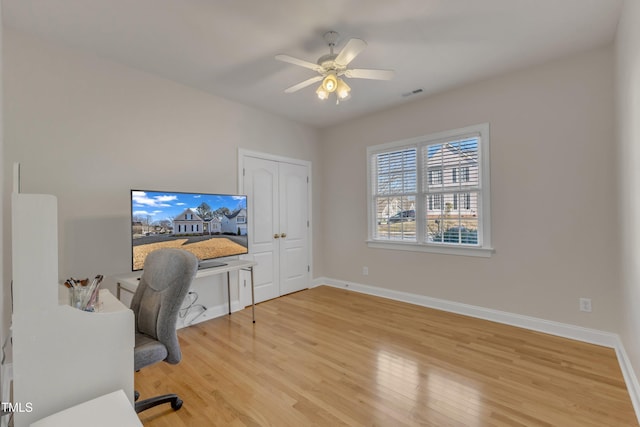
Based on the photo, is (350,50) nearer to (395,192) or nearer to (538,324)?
(395,192)

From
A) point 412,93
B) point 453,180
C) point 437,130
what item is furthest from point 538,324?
point 412,93

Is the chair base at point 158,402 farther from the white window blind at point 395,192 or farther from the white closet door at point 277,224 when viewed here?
the white window blind at point 395,192

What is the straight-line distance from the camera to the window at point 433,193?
349 cm

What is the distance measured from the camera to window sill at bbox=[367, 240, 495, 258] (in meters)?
3.45

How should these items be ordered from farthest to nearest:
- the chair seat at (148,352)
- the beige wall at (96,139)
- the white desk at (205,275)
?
the white desk at (205,275), the beige wall at (96,139), the chair seat at (148,352)

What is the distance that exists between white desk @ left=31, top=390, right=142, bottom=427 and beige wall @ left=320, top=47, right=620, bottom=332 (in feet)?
11.5

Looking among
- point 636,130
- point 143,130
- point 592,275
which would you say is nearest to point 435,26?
point 636,130

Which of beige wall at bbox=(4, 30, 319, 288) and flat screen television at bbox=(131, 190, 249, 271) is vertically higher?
beige wall at bbox=(4, 30, 319, 288)

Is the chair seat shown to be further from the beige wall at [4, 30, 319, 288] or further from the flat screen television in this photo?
the beige wall at [4, 30, 319, 288]

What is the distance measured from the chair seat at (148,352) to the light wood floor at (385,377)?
449 mm

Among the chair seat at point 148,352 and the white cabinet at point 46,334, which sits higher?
the white cabinet at point 46,334

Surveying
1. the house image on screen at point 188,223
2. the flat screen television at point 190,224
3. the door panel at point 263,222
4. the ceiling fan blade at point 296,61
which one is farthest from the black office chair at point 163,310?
the door panel at point 263,222

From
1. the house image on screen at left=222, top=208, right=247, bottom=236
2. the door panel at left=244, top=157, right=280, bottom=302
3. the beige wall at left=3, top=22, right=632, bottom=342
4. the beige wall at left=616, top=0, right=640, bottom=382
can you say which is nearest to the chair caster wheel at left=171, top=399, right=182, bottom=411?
the beige wall at left=3, top=22, right=632, bottom=342

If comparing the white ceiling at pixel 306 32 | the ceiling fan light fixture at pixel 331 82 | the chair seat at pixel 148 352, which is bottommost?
the chair seat at pixel 148 352
